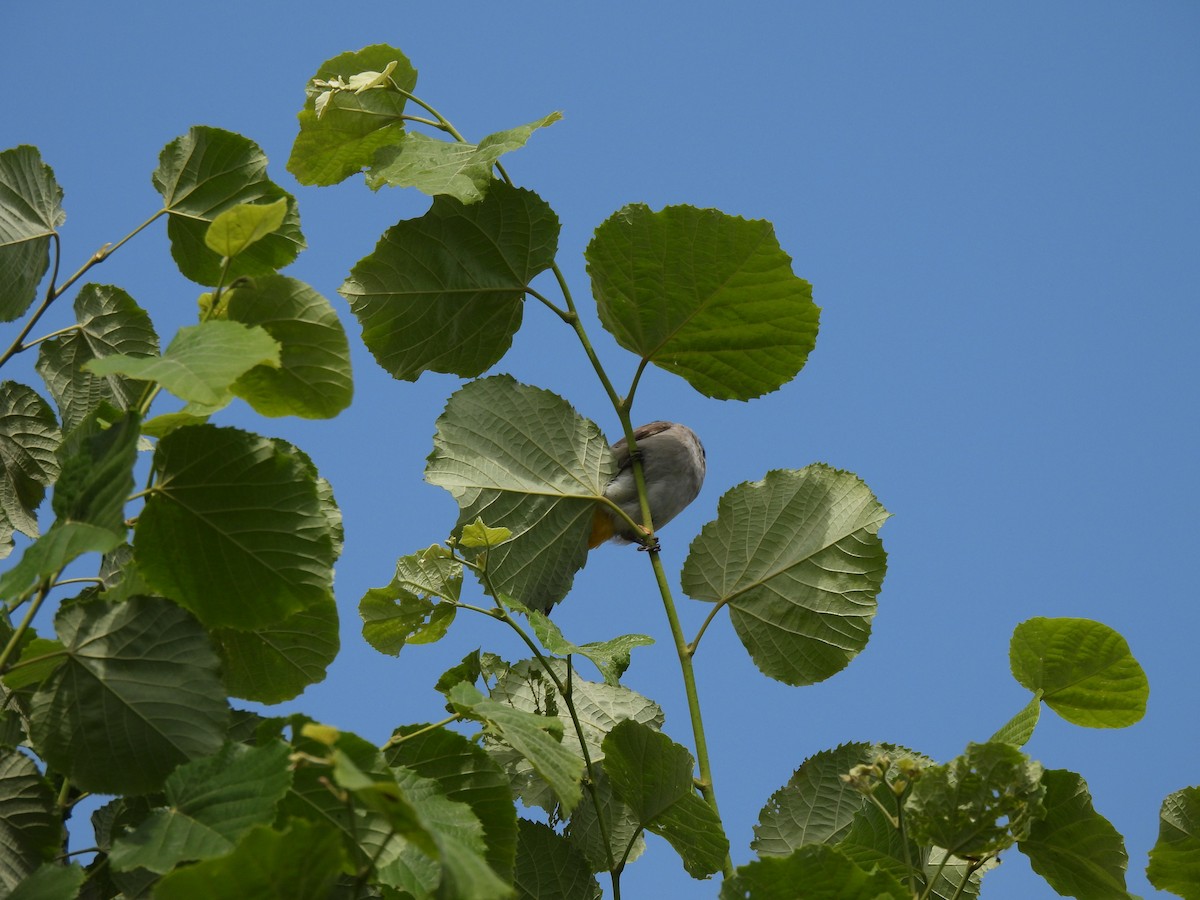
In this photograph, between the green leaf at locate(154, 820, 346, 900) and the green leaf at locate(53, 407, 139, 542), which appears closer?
the green leaf at locate(154, 820, 346, 900)

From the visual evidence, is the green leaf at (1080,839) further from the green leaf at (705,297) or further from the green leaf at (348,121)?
the green leaf at (348,121)

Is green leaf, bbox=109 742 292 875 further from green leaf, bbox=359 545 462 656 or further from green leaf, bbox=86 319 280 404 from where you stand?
green leaf, bbox=359 545 462 656

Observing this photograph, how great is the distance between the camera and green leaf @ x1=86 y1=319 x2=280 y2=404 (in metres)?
0.79

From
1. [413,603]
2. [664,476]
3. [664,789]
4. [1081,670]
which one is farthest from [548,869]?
[664,476]

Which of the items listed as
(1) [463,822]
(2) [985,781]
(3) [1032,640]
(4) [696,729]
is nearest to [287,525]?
(1) [463,822]

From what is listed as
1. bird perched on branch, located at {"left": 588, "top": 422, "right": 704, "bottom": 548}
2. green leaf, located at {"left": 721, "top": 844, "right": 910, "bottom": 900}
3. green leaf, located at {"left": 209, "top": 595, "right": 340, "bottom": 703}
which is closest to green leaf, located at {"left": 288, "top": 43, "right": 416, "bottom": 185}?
green leaf, located at {"left": 209, "top": 595, "right": 340, "bottom": 703}

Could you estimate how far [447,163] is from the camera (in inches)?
55.8

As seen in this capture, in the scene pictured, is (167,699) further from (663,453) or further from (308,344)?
(663,453)

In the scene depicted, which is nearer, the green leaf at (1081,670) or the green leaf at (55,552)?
the green leaf at (55,552)

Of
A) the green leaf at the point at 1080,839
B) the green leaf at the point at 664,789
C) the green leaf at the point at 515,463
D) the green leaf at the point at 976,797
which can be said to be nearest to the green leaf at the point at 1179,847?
the green leaf at the point at 1080,839

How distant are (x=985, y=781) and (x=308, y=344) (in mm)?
648

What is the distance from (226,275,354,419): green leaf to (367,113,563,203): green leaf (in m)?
0.40

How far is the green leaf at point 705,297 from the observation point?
4.44ft

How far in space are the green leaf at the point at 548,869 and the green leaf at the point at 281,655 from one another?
0.28m
